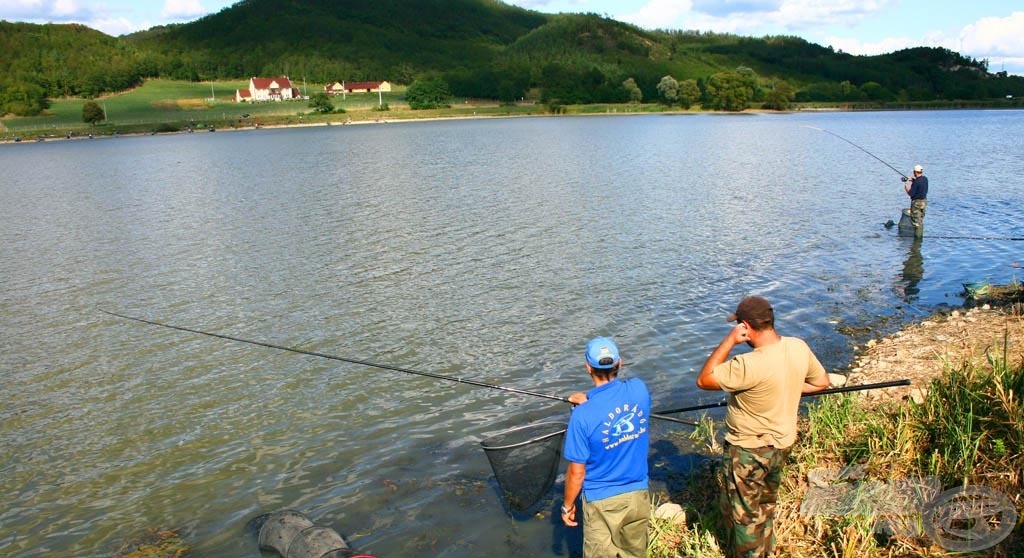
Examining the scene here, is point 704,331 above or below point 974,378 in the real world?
below

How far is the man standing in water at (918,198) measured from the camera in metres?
22.4

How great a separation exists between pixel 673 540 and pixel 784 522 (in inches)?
41.9

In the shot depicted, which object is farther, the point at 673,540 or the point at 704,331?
the point at 704,331

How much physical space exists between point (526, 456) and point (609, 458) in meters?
1.79

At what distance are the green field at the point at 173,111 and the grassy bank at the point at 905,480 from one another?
137 meters

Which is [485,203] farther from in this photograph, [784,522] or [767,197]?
[784,522]

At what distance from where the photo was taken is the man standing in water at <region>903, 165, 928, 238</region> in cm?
2244

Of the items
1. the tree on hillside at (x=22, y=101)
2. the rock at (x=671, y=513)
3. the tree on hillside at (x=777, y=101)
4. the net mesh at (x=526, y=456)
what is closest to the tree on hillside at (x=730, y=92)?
the tree on hillside at (x=777, y=101)

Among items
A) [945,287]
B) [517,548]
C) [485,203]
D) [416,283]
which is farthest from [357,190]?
[517,548]

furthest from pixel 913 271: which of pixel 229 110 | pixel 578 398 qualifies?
pixel 229 110

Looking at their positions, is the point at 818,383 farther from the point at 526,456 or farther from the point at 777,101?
the point at 777,101

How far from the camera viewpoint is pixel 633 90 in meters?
187

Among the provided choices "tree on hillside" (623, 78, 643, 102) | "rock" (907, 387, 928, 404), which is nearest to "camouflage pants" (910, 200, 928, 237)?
"rock" (907, 387, 928, 404)

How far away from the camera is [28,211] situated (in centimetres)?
3581
